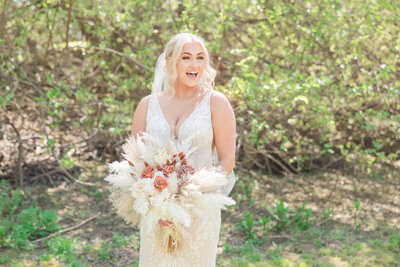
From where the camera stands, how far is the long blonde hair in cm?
309

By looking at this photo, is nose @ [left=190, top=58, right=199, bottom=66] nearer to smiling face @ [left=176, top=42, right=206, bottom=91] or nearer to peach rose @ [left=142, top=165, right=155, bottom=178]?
smiling face @ [left=176, top=42, right=206, bottom=91]

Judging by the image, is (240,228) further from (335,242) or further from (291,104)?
(291,104)

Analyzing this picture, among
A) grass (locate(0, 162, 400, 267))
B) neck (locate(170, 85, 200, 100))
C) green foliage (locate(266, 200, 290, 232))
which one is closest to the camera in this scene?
neck (locate(170, 85, 200, 100))

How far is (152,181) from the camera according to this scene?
2.62 m

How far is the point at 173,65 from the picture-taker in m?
3.12

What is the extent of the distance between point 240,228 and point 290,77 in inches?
80.6

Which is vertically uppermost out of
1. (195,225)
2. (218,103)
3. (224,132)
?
(218,103)

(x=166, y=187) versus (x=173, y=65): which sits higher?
(x=173, y=65)

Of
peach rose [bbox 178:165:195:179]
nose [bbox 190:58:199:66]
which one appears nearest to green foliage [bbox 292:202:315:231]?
nose [bbox 190:58:199:66]


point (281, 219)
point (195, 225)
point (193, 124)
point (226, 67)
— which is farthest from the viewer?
point (226, 67)

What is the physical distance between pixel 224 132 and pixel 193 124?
21 centimetres

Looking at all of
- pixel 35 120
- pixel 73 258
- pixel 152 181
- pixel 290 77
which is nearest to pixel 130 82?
pixel 35 120

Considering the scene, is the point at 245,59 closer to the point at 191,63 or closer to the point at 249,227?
the point at 249,227

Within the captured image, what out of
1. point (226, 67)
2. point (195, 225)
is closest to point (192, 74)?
point (195, 225)
